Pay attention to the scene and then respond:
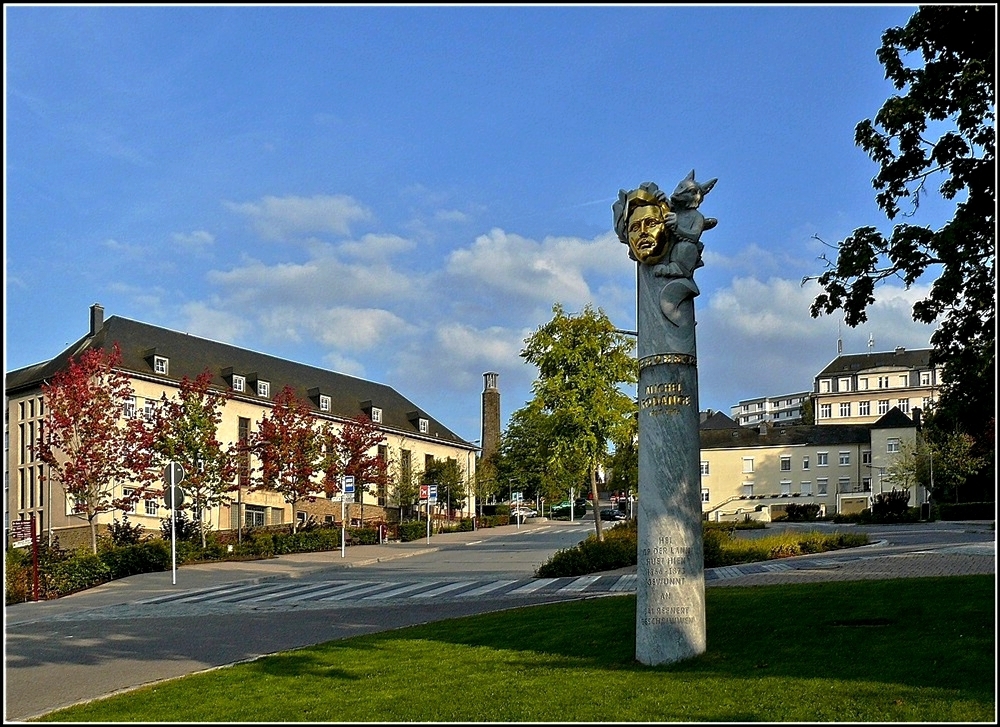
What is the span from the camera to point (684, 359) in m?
12.7

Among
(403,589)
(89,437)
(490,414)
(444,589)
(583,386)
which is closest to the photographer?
(444,589)

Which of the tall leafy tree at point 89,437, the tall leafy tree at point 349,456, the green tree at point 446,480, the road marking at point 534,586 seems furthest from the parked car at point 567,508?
the road marking at point 534,586

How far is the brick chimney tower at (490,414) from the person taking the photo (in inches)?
4171

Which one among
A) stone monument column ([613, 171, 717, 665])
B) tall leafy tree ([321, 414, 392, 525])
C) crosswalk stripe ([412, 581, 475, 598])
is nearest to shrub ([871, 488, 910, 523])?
tall leafy tree ([321, 414, 392, 525])

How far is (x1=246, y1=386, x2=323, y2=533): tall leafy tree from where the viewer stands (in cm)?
4822

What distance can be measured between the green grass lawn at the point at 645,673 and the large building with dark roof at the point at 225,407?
3315cm

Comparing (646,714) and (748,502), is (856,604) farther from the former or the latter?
(748,502)

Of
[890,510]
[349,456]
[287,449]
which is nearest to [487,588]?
[287,449]

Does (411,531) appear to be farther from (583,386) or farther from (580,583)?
(580,583)

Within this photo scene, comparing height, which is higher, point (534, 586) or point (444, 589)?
point (534, 586)

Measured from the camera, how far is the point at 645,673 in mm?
11305

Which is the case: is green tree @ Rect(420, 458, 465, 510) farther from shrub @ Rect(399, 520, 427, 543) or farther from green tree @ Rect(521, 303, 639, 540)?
green tree @ Rect(521, 303, 639, 540)

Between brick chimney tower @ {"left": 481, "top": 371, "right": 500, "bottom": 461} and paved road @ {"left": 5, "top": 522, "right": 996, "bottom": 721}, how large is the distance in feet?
230

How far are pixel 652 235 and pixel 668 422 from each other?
90.4 inches
